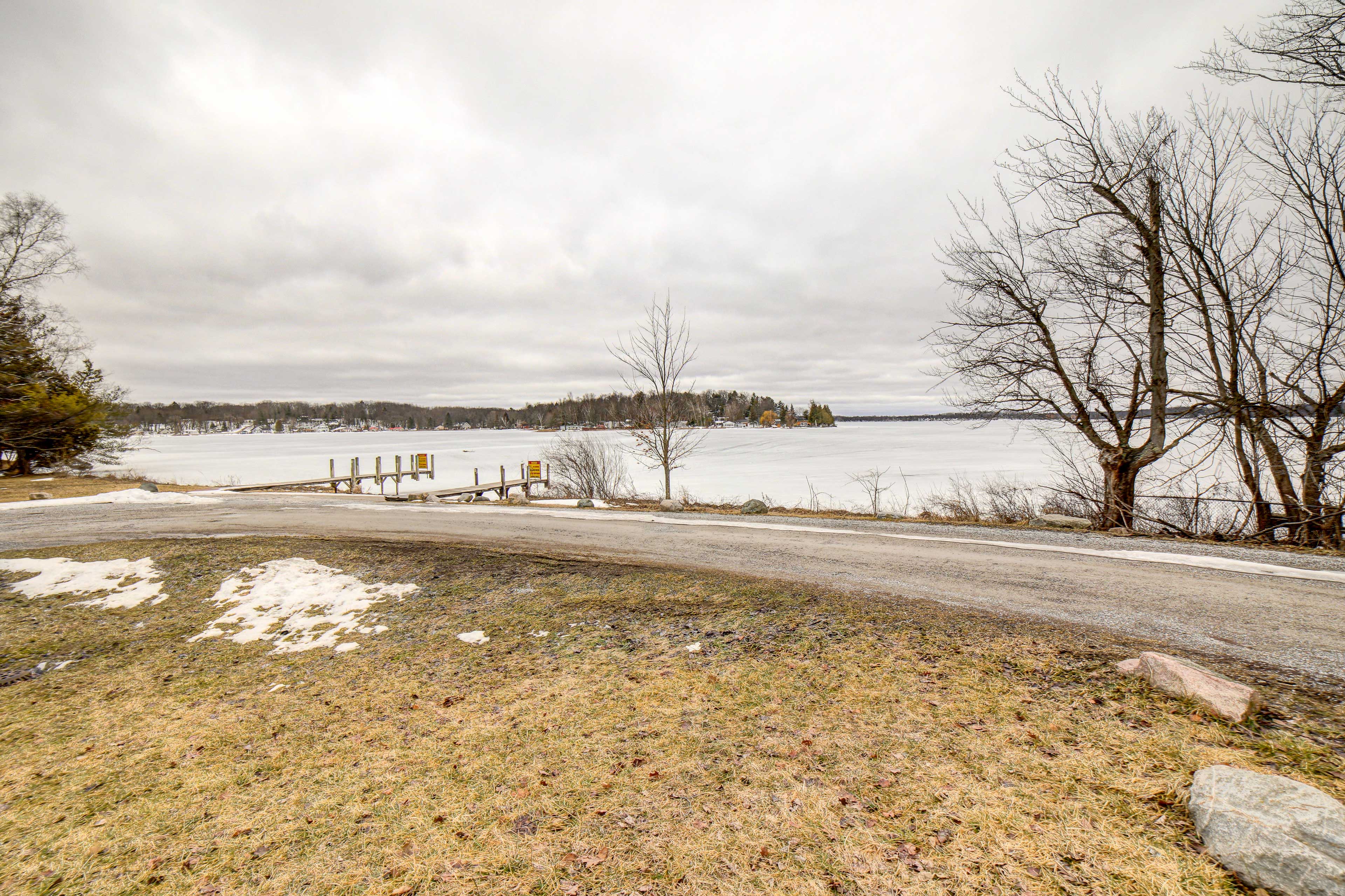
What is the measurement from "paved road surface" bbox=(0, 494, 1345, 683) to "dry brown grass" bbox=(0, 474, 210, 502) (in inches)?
138

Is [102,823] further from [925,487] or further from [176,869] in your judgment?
[925,487]

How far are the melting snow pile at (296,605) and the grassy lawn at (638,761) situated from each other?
1.32 feet

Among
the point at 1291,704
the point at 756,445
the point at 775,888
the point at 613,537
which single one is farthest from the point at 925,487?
the point at 756,445

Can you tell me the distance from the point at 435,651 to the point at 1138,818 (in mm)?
4950

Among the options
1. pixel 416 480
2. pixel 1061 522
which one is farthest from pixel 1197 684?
pixel 416 480

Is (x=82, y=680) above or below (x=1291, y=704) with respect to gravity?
below

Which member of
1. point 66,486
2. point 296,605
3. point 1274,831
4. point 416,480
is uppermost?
point 66,486

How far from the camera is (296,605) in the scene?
21.2 feet

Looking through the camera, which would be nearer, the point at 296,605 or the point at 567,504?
the point at 296,605

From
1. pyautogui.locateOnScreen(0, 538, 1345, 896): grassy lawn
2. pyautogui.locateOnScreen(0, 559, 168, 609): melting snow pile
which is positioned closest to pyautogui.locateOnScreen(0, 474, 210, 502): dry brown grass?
pyautogui.locateOnScreen(0, 559, 168, 609): melting snow pile

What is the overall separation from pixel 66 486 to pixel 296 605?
21.0 meters

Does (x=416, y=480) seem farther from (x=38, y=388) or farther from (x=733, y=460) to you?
(x=38, y=388)

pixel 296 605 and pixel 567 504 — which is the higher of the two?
Answer: pixel 567 504

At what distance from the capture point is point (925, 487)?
2481cm
